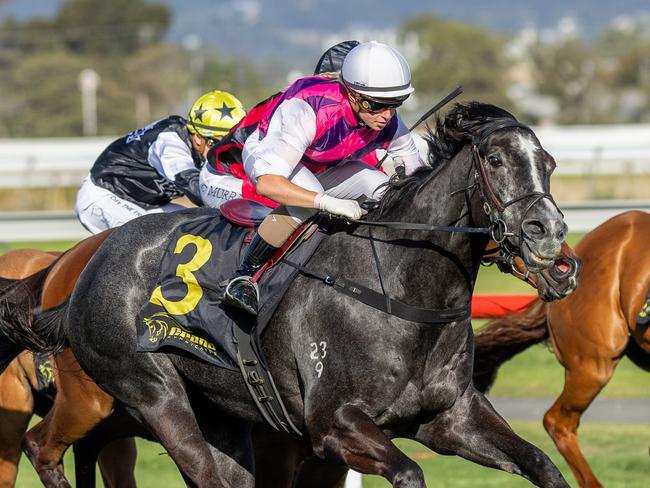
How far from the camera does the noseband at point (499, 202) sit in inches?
146

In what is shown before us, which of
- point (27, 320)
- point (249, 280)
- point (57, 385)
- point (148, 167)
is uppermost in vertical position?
point (249, 280)

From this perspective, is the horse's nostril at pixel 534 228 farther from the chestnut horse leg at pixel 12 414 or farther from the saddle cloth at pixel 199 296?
the chestnut horse leg at pixel 12 414

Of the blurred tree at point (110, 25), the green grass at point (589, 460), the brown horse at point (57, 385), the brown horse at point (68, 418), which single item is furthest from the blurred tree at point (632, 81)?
the brown horse at point (68, 418)

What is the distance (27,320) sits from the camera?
524 cm

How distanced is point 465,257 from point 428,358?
39cm

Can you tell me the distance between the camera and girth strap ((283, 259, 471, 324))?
13.5 feet

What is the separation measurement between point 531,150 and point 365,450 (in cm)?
117

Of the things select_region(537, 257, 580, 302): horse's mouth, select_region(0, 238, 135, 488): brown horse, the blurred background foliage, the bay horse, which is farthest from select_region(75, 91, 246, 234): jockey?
the blurred background foliage

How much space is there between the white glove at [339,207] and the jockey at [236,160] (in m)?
0.63

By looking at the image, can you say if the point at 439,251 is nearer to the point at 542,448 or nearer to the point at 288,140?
the point at 288,140

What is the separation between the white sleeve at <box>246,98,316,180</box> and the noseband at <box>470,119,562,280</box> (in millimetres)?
641

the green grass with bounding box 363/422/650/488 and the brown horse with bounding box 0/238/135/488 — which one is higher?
the brown horse with bounding box 0/238/135/488

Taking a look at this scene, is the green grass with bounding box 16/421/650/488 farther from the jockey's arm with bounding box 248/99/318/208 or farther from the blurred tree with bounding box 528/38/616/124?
the blurred tree with bounding box 528/38/616/124

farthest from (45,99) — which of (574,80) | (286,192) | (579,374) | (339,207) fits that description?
(339,207)
